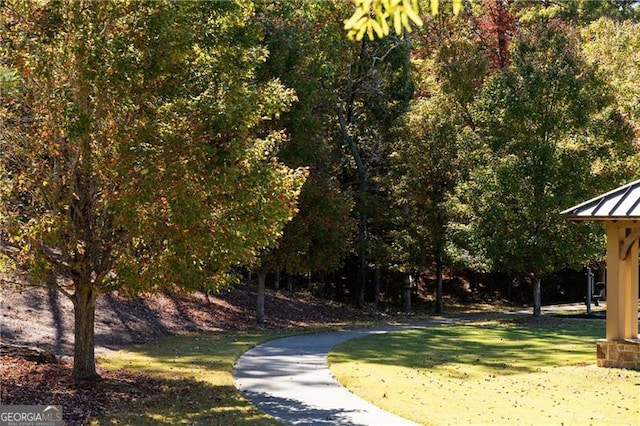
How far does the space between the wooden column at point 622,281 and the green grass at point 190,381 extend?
8080mm

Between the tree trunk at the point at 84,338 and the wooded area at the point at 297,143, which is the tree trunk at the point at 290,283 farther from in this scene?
the tree trunk at the point at 84,338

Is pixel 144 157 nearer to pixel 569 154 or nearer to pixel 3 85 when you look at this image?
pixel 3 85

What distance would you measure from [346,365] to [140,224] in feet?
19.9

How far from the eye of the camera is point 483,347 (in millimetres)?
19984

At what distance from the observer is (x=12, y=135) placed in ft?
38.9

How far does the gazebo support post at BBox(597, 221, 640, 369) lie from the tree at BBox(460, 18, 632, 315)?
10.4 meters

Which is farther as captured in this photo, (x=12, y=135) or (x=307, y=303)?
(x=307, y=303)

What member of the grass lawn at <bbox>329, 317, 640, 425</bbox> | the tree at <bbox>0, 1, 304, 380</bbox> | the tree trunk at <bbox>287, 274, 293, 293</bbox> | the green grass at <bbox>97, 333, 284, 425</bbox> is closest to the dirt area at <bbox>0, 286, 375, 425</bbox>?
the green grass at <bbox>97, 333, 284, 425</bbox>

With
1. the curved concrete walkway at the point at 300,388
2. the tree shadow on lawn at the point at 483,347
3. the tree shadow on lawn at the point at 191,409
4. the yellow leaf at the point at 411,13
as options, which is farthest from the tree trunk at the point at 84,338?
the yellow leaf at the point at 411,13

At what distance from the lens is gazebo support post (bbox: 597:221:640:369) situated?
15773 mm

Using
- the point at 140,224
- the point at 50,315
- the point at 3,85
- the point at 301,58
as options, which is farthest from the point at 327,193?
the point at 3,85

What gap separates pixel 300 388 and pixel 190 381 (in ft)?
6.88

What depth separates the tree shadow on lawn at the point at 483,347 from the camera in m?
17.0

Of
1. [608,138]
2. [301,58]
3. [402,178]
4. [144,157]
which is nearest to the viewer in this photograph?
[144,157]
